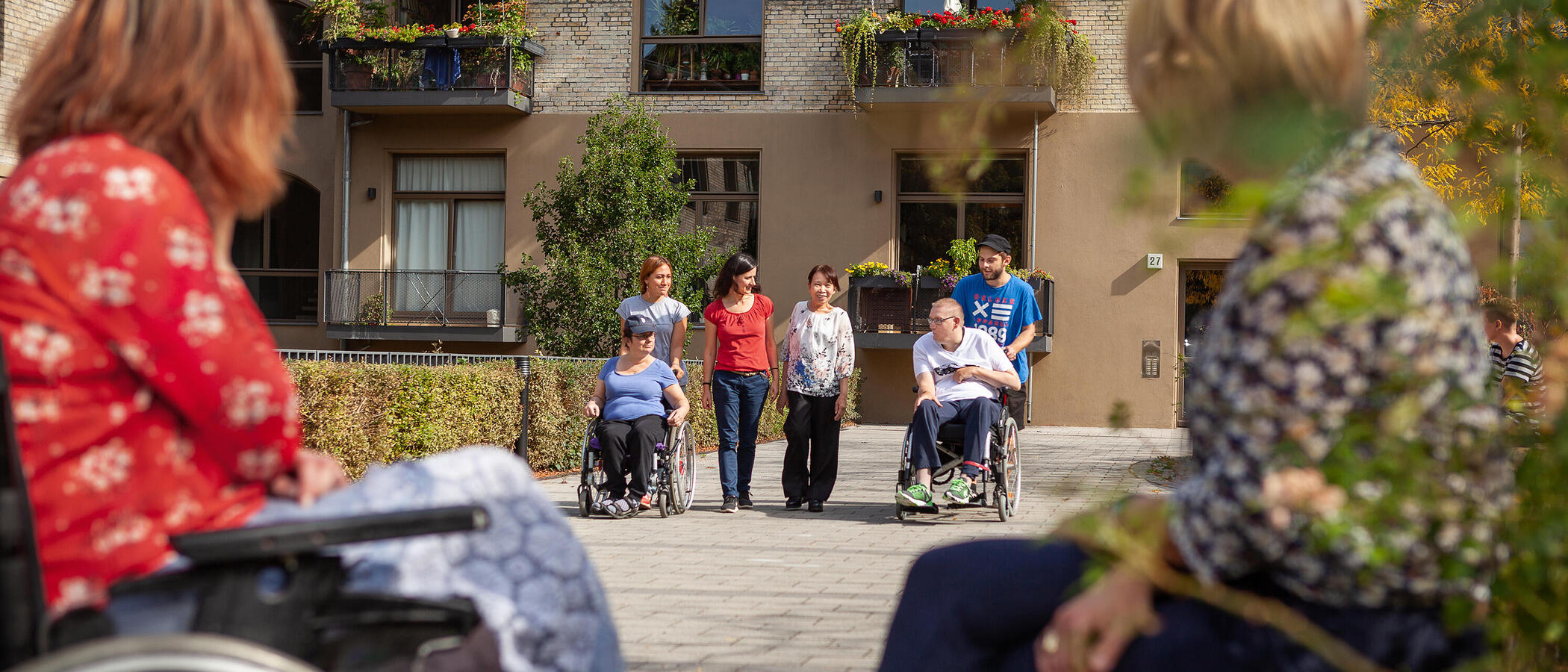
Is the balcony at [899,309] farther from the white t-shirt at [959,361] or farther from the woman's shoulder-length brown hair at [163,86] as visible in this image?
the woman's shoulder-length brown hair at [163,86]

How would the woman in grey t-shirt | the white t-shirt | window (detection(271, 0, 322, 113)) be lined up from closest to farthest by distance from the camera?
1. the white t-shirt
2. the woman in grey t-shirt
3. window (detection(271, 0, 322, 113))

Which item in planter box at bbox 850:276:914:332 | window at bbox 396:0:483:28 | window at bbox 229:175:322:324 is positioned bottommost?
planter box at bbox 850:276:914:332

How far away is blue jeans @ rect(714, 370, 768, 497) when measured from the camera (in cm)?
938

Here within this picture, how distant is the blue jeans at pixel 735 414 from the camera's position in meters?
9.38

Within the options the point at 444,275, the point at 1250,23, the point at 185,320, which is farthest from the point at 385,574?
the point at 444,275

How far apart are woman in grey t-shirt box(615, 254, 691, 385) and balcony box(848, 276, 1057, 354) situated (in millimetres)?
10696

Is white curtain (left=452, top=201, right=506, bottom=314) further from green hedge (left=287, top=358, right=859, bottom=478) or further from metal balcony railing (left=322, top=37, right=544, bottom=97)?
green hedge (left=287, top=358, right=859, bottom=478)

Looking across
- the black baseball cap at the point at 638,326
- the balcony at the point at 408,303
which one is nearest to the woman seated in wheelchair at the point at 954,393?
the black baseball cap at the point at 638,326

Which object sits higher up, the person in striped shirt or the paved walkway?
the person in striped shirt

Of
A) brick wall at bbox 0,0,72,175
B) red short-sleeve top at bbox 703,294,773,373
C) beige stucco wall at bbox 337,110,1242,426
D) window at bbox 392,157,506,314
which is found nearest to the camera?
red short-sleeve top at bbox 703,294,773,373

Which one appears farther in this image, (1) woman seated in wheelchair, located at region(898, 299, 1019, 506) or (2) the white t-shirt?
(2) the white t-shirt

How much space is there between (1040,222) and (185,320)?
19.9 metres

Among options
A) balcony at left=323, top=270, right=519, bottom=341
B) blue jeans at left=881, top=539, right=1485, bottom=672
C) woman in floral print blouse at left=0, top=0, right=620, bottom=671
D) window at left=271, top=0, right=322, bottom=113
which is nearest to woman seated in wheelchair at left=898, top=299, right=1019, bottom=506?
blue jeans at left=881, top=539, right=1485, bottom=672

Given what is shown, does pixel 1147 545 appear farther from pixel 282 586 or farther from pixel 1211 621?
pixel 282 586
